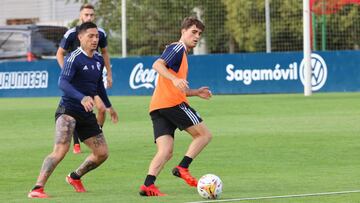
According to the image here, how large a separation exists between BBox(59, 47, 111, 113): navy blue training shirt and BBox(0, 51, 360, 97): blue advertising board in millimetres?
19264

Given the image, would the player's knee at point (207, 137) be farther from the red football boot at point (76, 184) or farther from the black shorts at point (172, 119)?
the red football boot at point (76, 184)

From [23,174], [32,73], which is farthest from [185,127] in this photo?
[32,73]

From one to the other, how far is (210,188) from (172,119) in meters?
1.17

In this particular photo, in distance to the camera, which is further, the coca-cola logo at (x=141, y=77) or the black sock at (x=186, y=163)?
the coca-cola logo at (x=141, y=77)

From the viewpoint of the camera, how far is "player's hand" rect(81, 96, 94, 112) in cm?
1059

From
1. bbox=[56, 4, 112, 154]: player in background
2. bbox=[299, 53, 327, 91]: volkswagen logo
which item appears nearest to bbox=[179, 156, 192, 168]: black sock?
bbox=[56, 4, 112, 154]: player in background

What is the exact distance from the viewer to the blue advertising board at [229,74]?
30.1m

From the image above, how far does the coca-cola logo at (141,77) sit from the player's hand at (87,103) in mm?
21446

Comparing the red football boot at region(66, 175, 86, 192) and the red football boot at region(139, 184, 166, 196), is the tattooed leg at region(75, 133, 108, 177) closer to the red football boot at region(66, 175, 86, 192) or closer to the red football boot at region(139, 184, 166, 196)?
the red football boot at region(66, 175, 86, 192)

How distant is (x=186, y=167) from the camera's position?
1146 cm

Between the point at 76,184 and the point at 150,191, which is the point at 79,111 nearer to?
the point at 76,184

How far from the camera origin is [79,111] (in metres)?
11.3

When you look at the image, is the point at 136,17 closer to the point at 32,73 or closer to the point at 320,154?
the point at 32,73

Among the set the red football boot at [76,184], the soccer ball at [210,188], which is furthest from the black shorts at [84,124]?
the soccer ball at [210,188]
